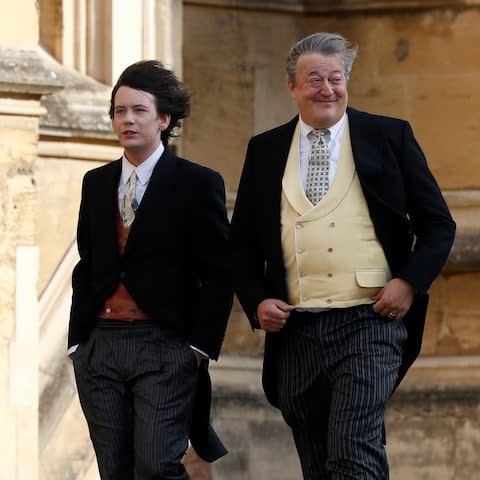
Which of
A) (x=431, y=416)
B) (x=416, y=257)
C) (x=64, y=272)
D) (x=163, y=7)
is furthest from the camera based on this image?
(x=431, y=416)

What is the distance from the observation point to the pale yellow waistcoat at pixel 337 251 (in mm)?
6090

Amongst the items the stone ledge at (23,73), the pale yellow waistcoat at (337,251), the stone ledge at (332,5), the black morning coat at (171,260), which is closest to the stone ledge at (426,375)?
the stone ledge at (332,5)

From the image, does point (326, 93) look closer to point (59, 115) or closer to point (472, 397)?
point (59, 115)

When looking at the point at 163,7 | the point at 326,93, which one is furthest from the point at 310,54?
the point at 163,7

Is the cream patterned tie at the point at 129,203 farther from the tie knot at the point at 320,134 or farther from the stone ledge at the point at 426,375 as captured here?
the stone ledge at the point at 426,375

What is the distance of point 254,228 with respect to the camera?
635cm

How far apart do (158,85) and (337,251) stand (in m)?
0.81

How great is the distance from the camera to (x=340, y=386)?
6039 mm

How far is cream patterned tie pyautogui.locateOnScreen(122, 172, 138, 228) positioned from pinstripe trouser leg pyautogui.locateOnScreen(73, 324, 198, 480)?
337 millimetres

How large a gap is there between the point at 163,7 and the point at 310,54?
393 centimetres

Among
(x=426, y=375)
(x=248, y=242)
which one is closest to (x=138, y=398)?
(x=248, y=242)

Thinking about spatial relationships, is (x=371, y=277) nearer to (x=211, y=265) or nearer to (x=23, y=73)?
(x=211, y=265)

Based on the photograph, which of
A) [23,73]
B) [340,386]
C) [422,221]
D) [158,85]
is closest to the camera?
[340,386]

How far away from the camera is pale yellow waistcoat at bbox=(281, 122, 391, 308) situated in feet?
20.0
